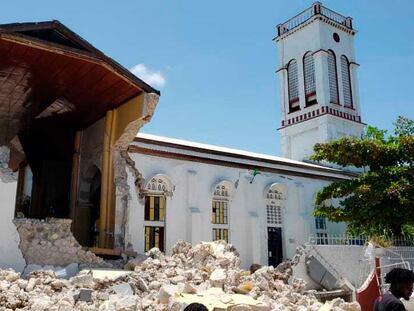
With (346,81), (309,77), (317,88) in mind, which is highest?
(309,77)

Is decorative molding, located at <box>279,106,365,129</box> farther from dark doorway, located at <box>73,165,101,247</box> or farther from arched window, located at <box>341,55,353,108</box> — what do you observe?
dark doorway, located at <box>73,165,101,247</box>

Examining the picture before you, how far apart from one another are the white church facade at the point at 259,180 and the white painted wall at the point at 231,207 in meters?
0.05

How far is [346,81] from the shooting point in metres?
37.3

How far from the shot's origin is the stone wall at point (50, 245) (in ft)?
43.0

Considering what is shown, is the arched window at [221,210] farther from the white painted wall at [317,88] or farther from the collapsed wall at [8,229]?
the white painted wall at [317,88]

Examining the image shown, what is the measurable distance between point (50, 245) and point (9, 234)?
127 cm

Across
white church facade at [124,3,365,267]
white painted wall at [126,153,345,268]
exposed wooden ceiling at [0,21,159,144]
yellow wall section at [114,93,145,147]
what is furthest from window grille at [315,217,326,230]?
exposed wooden ceiling at [0,21,159,144]

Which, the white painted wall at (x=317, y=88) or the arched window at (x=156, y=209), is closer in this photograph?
the arched window at (x=156, y=209)

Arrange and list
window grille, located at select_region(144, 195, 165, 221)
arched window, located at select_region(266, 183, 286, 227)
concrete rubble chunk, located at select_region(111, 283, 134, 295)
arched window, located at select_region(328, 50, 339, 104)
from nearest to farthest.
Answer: concrete rubble chunk, located at select_region(111, 283, 134, 295) → window grille, located at select_region(144, 195, 165, 221) → arched window, located at select_region(266, 183, 286, 227) → arched window, located at select_region(328, 50, 339, 104)

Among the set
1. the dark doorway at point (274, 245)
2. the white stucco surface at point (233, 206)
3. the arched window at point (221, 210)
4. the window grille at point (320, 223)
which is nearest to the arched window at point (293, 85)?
the white stucco surface at point (233, 206)

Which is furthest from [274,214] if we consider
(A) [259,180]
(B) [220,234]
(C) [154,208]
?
(C) [154,208]

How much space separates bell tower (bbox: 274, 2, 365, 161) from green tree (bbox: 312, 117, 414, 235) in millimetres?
13925

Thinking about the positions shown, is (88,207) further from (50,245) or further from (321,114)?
(321,114)

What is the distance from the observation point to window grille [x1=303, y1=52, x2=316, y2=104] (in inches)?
1427
